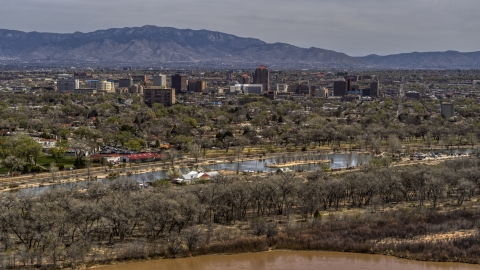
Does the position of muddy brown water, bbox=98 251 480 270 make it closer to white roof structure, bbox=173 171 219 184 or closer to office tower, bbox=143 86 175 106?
white roof structure, bbox=173 171 219 184

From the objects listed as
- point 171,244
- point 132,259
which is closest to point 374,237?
point 171,244

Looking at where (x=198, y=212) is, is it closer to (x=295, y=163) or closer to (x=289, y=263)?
(x=289, y=263)

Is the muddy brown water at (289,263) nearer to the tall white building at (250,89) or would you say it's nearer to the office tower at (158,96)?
the office tower at (158,96)

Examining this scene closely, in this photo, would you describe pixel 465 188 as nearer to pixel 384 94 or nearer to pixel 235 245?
pixel 235 245

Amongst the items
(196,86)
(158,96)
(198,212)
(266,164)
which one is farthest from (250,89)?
(198,212)

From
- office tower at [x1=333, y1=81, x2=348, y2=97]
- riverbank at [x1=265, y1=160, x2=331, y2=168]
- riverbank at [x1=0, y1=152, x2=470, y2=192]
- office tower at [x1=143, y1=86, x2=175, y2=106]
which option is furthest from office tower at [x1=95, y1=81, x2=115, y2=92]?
riverbank at [x1=265, y1=160, x2=331, y2=168]

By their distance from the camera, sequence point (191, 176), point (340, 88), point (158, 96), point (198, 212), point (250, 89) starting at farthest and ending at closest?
point (250, 89)
point (340, 88)
point (158, 96)
point (191, 176)
point (198, 212)
